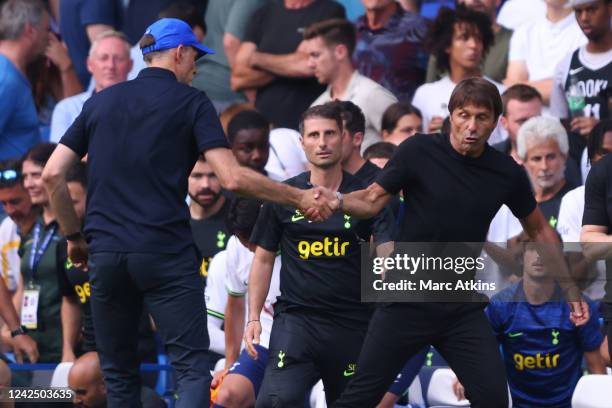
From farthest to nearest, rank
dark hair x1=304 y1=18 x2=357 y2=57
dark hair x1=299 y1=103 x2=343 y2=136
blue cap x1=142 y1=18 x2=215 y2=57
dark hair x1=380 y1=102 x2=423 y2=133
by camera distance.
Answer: dark hair x1=304 y1=18 x2=357 y2=57 < dark hair x1=380 y1=102 x2=423 y2=133 < dark hair x1=299 y1=103 x2=343 y2=136 < blue cap x1=142 y1=18 x2=215 y2=57

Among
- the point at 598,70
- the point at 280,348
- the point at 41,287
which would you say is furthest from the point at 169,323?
the point at 598,70

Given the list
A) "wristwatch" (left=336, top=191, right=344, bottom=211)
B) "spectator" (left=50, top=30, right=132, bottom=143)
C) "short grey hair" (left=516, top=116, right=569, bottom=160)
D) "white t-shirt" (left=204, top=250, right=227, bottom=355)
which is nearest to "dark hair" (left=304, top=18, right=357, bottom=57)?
"spectator" (left=50, top=30, right=132, bottom=143)

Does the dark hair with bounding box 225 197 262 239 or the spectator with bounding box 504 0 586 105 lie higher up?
the spectator with bounding box 504 0 586 105

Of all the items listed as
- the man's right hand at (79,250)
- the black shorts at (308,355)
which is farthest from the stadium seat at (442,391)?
the man's right hand at (79,250)

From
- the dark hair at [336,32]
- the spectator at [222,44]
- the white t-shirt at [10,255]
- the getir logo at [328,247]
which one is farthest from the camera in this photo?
the spectator at [222,44]

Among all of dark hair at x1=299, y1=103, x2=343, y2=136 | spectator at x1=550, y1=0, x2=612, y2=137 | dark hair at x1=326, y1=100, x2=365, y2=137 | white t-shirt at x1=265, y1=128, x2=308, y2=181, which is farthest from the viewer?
white t-shirt at x1=265, y1=128, x2=308, y2=181

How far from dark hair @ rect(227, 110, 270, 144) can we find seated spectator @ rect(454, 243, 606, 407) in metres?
2.58

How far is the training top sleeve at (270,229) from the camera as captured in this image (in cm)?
812

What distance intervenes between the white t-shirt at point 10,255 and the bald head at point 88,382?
2039 millimetres

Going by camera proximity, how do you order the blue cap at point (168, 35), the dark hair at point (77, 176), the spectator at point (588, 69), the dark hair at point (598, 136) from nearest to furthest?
the blue cap at point (168, 35), the dark hair at point (598, 136), the dark hair at point (77, 176), the spectator at point (588, 69)

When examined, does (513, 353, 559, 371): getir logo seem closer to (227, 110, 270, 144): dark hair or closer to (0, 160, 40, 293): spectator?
(227, 110, 270, 144): dark hair

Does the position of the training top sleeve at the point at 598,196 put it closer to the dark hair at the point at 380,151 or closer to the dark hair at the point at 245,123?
the dark hair at the point at 380,151

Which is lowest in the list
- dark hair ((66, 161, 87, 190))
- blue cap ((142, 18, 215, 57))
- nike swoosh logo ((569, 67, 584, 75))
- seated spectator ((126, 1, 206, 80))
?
dark hair ((66, 161, 87, 190))

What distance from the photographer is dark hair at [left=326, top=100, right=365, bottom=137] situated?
9.09m
